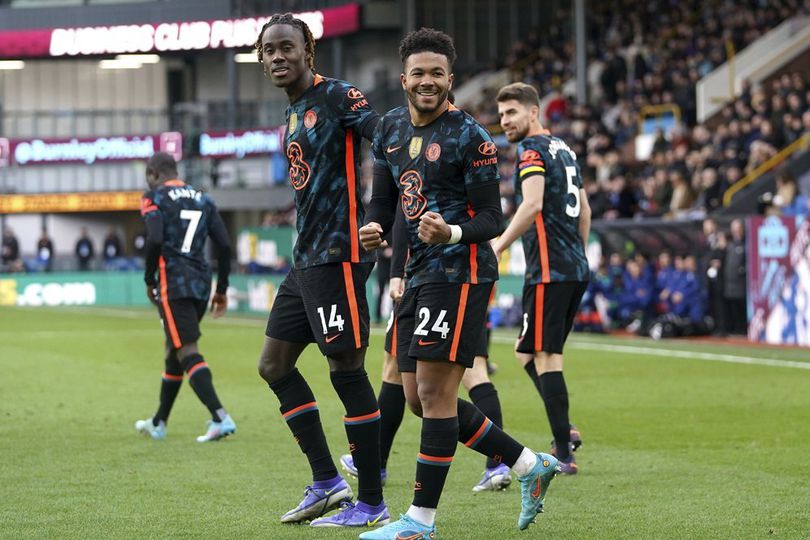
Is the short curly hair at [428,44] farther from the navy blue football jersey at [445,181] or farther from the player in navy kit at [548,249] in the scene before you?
the player in navy kit at [548,249]

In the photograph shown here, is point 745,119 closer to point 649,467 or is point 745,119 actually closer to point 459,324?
point 649,467

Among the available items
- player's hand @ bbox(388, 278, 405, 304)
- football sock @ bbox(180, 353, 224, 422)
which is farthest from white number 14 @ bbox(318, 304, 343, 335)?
football sock @ bbox(180, 353, 224, 422)

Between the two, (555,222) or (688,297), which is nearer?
(555,222)

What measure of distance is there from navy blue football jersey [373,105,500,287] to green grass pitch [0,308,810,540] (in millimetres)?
1213

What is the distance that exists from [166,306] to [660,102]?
2191 cm

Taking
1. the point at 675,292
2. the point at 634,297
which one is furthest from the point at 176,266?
the point at 634,297

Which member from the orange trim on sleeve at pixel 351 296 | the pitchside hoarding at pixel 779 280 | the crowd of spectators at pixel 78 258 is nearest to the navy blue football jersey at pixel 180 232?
the orange trim on sleeve at pixel 351 296

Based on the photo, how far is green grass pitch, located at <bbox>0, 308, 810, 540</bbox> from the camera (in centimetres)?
658

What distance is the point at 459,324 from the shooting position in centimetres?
594

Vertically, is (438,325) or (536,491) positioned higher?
(438,325)

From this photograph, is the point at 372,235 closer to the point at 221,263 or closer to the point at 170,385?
the point at 221,263

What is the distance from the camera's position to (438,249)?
5.97m

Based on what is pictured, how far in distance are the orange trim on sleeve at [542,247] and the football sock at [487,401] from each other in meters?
0.75

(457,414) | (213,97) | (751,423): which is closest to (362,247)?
(457,414)
